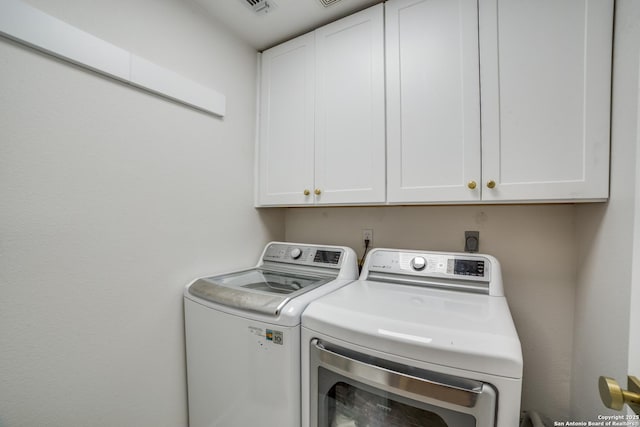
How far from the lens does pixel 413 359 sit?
2.52 ft

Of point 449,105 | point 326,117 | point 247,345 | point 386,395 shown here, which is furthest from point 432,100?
point 247,345

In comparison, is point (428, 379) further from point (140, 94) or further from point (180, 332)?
point (140, 94)

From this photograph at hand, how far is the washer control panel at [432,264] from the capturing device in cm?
121

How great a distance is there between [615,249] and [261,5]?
73.1 inches

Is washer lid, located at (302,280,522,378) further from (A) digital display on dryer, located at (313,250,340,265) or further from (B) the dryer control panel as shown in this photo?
(A) digital display on dryer, located at (313,250,340,265)

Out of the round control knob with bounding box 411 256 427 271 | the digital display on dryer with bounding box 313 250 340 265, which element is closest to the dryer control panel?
the round control knob with bounding box 411 256 427 271

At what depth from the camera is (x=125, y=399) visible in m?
1.13

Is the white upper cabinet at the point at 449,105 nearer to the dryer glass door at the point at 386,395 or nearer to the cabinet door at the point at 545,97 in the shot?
the cabinet door at the point at 545,97

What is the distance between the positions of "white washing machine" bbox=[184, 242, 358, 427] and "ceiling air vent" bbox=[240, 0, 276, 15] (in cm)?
141

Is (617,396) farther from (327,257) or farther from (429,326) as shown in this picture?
(327,257)

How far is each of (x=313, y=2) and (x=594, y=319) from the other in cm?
191

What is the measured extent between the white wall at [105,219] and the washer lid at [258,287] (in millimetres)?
177

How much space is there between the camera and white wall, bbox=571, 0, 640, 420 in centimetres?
77

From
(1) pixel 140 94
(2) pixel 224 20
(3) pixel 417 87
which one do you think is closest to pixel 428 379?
(3) pixel 417 87
